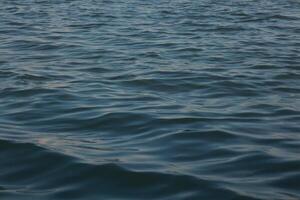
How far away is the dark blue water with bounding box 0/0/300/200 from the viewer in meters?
5.51

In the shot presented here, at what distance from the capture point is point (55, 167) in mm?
5867

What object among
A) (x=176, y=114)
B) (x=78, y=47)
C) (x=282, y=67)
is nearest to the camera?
(x=176, y=114)

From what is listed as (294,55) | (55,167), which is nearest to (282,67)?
(294,55)

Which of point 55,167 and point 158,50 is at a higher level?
point 55,167

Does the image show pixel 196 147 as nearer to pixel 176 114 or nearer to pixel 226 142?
pixel 226 142

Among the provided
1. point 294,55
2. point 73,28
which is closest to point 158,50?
point 294,55

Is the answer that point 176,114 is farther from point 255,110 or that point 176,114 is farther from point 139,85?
point 139,85

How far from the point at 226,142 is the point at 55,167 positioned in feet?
6.41

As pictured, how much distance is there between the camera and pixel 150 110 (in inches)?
318

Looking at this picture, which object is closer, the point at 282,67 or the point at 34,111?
the point at 34,111

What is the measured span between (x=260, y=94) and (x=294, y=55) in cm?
324

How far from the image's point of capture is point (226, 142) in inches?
263

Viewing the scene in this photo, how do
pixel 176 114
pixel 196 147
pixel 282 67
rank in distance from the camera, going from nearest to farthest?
pixel 196 147 → pixel 176 114 → pixel 282 67

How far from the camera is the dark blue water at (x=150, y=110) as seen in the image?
18.1 feet
